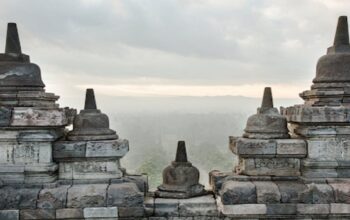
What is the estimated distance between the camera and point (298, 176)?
21.3 ft

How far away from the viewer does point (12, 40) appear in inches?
252

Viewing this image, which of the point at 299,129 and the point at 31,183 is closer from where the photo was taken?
the point at 31,183

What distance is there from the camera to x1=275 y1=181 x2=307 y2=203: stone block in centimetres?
606

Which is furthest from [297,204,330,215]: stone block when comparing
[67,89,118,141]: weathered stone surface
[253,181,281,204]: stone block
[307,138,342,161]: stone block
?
[67,89,118,141]: weathered stone surface

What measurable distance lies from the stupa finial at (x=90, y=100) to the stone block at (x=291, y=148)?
275 centimetres

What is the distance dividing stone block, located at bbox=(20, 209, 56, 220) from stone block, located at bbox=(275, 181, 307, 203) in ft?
10.2

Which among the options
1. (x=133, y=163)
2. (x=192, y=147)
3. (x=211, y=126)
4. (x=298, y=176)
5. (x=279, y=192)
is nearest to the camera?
(x=279, y=192)

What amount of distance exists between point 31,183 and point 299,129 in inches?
156

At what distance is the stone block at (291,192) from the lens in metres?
6.06

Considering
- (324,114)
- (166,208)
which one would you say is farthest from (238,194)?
(324,114)

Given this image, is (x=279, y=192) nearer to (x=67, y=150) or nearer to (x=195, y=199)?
(x=195, y=199)

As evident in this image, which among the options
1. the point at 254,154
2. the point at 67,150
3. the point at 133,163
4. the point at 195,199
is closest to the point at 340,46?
the point at 254,154

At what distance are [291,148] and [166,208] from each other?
1.98m

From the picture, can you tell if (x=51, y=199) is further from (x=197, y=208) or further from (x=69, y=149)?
(x=197, y=208)
